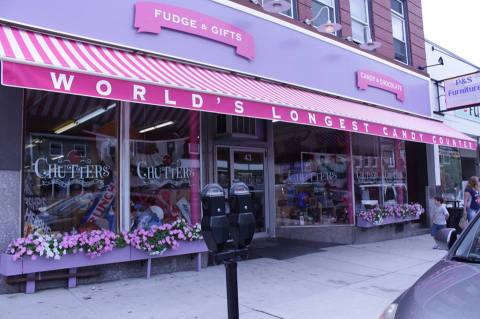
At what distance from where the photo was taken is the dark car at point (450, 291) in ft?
7.52

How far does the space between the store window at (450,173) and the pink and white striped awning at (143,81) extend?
6744 millimetres

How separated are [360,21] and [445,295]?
10.4m

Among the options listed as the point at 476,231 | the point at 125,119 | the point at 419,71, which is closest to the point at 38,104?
the point at 125,119

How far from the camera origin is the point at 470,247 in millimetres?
3230

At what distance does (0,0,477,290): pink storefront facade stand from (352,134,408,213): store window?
5cm

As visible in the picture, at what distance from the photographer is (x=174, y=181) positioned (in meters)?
7.69

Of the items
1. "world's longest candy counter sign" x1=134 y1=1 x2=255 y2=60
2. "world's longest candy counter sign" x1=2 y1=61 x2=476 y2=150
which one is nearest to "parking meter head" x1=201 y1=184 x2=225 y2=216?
"world's longest candy counter sign" x1=2 y1=61 x2=476 y2=150

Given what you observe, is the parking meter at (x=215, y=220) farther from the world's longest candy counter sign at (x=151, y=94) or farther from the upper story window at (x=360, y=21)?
the upper story window at (x=360, y=21)

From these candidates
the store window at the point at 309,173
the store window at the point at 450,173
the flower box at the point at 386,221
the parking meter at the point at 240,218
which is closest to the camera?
the parking meter at the point at 240,218

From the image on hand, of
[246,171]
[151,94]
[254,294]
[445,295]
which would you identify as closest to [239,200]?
[445,295]

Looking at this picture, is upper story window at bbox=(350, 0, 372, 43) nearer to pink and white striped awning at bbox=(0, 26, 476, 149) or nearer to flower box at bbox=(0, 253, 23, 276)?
pink and white striped awning at bbox=(0, 26, 476, 149)

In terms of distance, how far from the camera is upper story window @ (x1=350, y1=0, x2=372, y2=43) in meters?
11.5

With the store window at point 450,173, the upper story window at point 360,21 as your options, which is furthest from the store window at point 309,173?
the store window at point 450,173

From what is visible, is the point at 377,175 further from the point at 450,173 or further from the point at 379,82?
the point at 450,173
